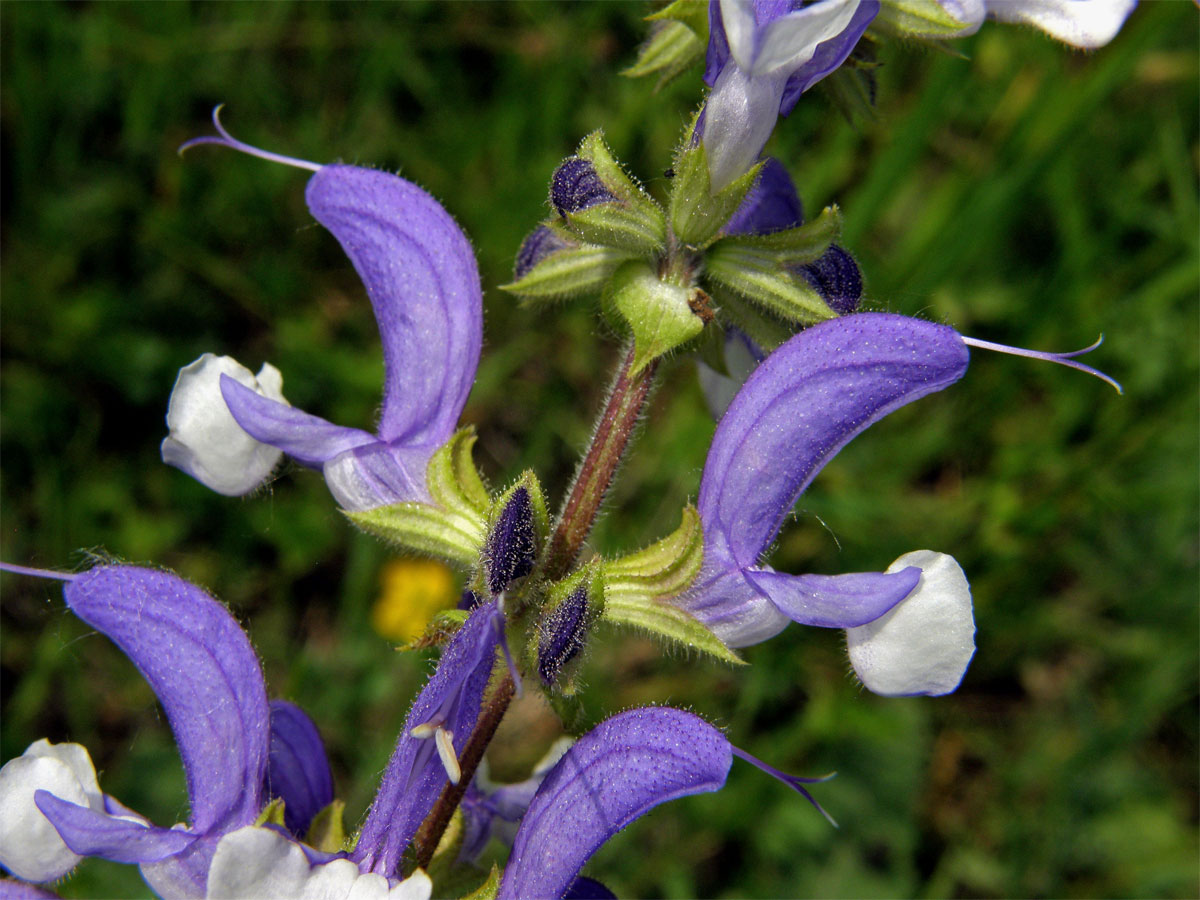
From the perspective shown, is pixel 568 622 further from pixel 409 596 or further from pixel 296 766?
pixel 409 596

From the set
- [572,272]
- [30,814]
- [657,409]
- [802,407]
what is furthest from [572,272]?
[657,409]

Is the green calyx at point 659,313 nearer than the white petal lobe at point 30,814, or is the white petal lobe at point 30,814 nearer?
the white petal lobe at point 30,814

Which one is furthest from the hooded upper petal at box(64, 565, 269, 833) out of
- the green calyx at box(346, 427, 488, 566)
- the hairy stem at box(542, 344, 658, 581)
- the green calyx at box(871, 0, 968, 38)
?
the green calyx at box(871, 0, 968, 38)

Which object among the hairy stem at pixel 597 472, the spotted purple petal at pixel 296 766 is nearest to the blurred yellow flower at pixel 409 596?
the spotted purple petal at pixel 296 766

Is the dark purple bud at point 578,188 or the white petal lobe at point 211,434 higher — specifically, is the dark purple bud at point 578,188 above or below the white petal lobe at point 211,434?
above

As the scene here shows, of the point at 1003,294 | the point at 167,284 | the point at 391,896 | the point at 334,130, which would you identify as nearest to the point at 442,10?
the point at 334,130

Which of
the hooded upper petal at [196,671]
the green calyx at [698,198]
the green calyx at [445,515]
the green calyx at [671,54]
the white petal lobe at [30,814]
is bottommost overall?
the white petal lobe at [30,814]

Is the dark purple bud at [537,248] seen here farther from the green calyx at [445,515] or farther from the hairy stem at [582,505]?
the green calyx at [445,515]
